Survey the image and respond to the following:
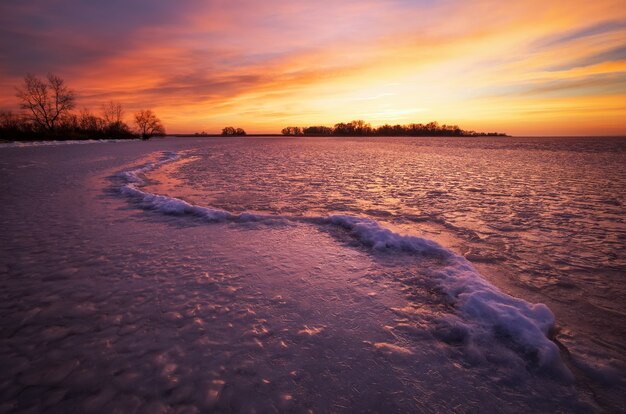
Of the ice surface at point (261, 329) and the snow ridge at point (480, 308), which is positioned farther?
the snow ridge at point (480, 308)

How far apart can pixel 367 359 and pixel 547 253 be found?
15.3 ft

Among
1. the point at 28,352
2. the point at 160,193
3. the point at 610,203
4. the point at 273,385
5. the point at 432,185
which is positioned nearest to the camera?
the point at 273,385

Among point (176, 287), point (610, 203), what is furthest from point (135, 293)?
point (610, 203)

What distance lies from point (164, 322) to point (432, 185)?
38.2 ft

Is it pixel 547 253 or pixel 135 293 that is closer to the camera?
pixel 135 293

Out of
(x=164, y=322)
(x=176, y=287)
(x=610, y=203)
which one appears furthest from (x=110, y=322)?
(x=610, y=203)

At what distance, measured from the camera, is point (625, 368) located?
264 centimetres

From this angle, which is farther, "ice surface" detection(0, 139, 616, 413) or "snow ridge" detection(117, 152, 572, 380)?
"snow ridge" detection(117, 152, 572, 380)

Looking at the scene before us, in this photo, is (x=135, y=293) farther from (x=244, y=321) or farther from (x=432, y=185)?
(x=432, y=185)

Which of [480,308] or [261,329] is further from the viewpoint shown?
[480,308]

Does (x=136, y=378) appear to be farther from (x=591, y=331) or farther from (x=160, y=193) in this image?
(x=160, y=193)

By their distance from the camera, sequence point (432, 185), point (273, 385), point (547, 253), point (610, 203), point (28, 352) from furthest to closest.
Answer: point (432, 185)
point (610, 203)
point (547, 253)
point (28, 352)
point (273, 385)

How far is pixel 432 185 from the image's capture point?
12305mm

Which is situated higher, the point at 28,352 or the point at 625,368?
the point at 28,352
